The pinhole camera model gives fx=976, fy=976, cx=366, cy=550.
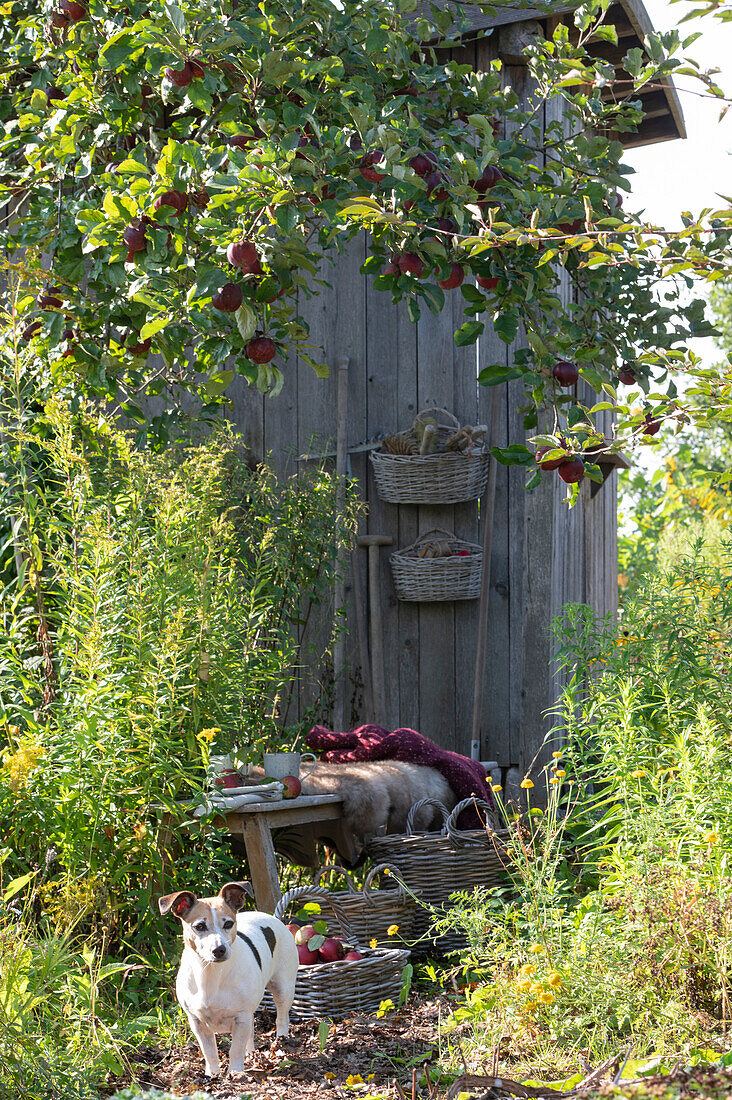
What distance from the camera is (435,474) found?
4.47m

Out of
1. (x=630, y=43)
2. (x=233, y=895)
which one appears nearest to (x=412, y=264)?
(x=233, y=895)

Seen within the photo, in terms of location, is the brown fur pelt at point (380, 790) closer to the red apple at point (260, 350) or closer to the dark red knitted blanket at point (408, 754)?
the dark red knitted blanket at point (408, 754)

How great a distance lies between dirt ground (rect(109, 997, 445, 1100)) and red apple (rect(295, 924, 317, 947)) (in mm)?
190

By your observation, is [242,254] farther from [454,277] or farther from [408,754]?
[408,754]

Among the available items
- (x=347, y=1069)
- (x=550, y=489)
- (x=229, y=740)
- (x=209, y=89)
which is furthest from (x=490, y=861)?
(x=209, y=89)

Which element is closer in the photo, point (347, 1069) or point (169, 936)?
point (347, 1069)

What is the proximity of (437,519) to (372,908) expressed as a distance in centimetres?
213

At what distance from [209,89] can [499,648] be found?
2852 mm

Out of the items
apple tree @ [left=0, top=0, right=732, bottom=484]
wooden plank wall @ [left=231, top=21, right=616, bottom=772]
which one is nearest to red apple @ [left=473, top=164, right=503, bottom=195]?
apple tree @ [left=0, top=0, right=732, bottom=484]

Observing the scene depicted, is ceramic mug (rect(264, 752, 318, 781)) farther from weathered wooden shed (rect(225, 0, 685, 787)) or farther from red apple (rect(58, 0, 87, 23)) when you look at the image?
red apple (rect(58, 0, 87, 23))

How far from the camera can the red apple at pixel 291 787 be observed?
2980 millimetres

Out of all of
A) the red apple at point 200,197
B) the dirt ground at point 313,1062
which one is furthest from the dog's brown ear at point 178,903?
the red apple at point 200,197

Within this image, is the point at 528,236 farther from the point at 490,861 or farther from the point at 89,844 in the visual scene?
→ the point at 490,861

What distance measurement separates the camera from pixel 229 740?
3045mm
